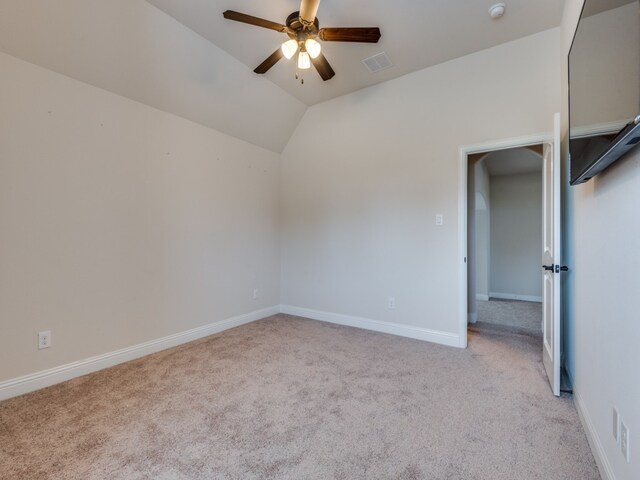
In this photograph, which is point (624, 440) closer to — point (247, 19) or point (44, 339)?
point (247, 19)

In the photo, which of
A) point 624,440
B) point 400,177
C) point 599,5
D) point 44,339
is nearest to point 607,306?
point 624,440

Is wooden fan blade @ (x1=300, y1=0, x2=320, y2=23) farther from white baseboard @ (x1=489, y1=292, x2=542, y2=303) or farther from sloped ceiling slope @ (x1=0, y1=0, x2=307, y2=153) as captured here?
white baseboard @ (x1=489, y1=292, x2=542, y2=303)

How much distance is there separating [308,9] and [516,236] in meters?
5.69

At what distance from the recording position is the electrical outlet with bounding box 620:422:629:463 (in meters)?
1.13

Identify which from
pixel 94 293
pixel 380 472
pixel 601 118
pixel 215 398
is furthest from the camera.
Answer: pixel 94 293

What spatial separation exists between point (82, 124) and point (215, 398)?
2.37m

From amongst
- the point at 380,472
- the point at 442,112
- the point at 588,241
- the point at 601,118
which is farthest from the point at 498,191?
the point at 380,472

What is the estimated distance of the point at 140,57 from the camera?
253cm

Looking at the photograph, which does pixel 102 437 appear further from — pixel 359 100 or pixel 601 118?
pixel 359 100

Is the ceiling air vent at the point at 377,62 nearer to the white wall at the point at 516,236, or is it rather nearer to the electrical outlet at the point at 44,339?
the electrical outlet at the point at 44,339

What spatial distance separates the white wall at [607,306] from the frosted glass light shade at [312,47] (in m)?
1.70

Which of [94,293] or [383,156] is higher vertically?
[383,156]

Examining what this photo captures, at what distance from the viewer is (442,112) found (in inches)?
124

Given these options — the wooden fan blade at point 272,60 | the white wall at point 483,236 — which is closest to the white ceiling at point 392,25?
the wooden fan blade at point 272,60
